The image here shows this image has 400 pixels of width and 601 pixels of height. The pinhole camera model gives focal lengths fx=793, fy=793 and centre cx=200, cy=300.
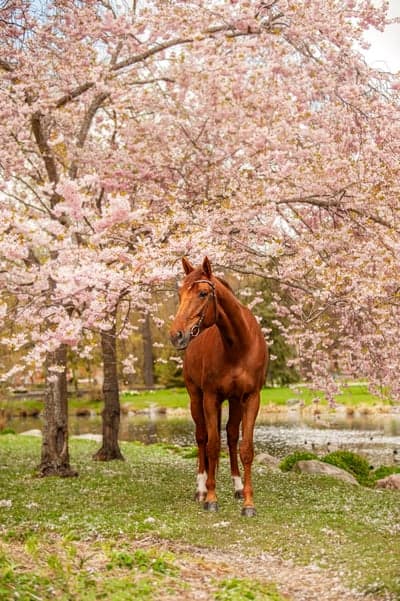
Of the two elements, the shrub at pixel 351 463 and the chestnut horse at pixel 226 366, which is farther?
the shrub at pixel 351 463

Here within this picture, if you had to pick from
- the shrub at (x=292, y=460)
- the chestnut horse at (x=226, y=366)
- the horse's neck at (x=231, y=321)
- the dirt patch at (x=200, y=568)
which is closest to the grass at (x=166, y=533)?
the dirt patch at (x=200, y=568)

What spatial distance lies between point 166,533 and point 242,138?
7.42m

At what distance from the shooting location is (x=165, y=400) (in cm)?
5034

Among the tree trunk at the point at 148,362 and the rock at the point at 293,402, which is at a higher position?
the tree trunk at the point at 148,362

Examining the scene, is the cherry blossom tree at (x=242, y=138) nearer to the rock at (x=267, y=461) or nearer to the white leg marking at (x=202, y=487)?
the white leg marking at (x=202, y=487)

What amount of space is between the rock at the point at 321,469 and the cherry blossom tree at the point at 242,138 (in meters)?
2.29

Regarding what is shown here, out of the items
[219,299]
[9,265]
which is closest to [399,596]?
[219,299]

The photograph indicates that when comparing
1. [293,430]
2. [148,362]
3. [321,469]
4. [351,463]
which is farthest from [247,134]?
[148,362]

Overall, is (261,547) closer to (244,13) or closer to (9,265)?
(9,265)

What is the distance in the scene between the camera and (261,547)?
891 cm

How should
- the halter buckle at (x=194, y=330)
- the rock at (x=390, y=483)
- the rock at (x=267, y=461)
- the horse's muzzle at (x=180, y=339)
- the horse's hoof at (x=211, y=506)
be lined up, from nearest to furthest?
the horse's muzzle at (x=180, y=339) → the halter buckle at (x=194, y=330) → the horse's hoof at (x=211, y=506) → the rock at (x=390, y=483) → the rock at (x=267, y=461)

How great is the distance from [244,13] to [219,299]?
17.3 ft

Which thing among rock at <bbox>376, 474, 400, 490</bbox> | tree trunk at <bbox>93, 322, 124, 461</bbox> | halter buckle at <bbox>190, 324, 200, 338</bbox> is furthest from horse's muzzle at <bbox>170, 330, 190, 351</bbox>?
tree trunk at <bbox>93, 322, 124, 461</bbox>

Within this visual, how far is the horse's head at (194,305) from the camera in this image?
372 inches
